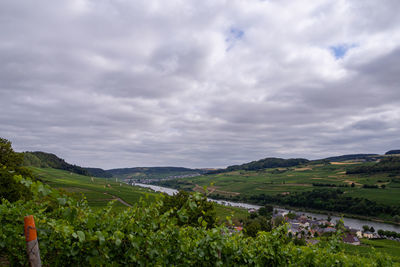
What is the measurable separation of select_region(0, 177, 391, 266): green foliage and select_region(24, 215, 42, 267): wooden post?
251 mm

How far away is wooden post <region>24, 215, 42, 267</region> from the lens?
3840 mm

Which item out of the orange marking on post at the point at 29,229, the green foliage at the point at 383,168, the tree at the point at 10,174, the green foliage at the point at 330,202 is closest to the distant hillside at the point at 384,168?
the green foliage at the point at 383,168

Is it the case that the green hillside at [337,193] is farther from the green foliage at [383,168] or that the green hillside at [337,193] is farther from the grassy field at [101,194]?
the grassy field at [101,194]

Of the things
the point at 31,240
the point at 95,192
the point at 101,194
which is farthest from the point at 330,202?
the point at 31,240

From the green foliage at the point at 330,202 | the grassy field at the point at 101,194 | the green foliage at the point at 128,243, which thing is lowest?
the green foliage at the point at 330,202

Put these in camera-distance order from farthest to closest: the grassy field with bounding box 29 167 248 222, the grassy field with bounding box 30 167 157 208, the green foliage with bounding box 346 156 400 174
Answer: the green foliage with bounding box 346 156 400 174 → the grassy field with bounding box 30 167 157 208 → the grassy field with bounding box 29 167 248 222

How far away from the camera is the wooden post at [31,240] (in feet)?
12.6

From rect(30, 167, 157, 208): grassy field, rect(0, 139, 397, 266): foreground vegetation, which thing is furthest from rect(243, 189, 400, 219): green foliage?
rect(0, 139, 397, 266): foreground vegetation

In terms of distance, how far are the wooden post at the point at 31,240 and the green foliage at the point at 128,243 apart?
251 mm

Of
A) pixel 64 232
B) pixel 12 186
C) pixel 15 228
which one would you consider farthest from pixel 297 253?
pixel 12 186

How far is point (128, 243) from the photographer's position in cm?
533

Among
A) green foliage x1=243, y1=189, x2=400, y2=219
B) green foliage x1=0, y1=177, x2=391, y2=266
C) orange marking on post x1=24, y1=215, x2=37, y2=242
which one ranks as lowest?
green foliage x1=243, y1=189, x2=400, y2=219

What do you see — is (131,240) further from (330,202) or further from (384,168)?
(384,168)

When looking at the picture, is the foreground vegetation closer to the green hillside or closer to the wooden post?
the wooden post
